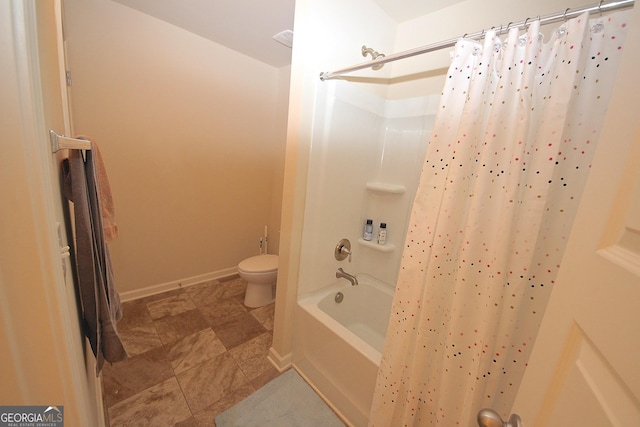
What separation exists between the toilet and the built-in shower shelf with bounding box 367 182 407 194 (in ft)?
3.81

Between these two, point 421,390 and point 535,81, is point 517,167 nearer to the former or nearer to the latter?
point 535,81

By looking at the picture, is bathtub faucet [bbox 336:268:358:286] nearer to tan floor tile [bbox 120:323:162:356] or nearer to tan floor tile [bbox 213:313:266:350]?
tan floor tile [bbox 213:313:266:350]

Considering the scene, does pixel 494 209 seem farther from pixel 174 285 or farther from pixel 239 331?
pixel 174 285

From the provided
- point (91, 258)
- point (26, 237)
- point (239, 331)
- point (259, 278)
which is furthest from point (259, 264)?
point (26, 237)

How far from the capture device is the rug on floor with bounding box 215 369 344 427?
1.20m

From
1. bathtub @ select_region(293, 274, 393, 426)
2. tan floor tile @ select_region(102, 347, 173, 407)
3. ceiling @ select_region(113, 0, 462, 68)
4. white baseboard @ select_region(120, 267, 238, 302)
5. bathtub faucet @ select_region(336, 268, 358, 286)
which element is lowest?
tan floor tile @ select_region(102, 347, 173, 407)

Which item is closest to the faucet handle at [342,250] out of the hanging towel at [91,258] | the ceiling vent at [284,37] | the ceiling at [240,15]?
the hanging towel at [91,258]

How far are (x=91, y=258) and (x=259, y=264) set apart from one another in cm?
143

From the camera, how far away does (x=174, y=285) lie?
7.39 ft

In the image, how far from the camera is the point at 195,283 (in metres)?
2.38

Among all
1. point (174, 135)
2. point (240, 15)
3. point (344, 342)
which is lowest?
point (344, 342)

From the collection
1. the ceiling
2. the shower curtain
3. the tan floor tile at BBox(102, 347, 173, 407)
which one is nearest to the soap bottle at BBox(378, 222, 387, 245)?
the shower curtain

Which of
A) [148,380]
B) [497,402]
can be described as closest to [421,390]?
[497,402]

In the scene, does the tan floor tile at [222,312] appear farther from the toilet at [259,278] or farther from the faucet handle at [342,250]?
the faucet handle at [342,250]
